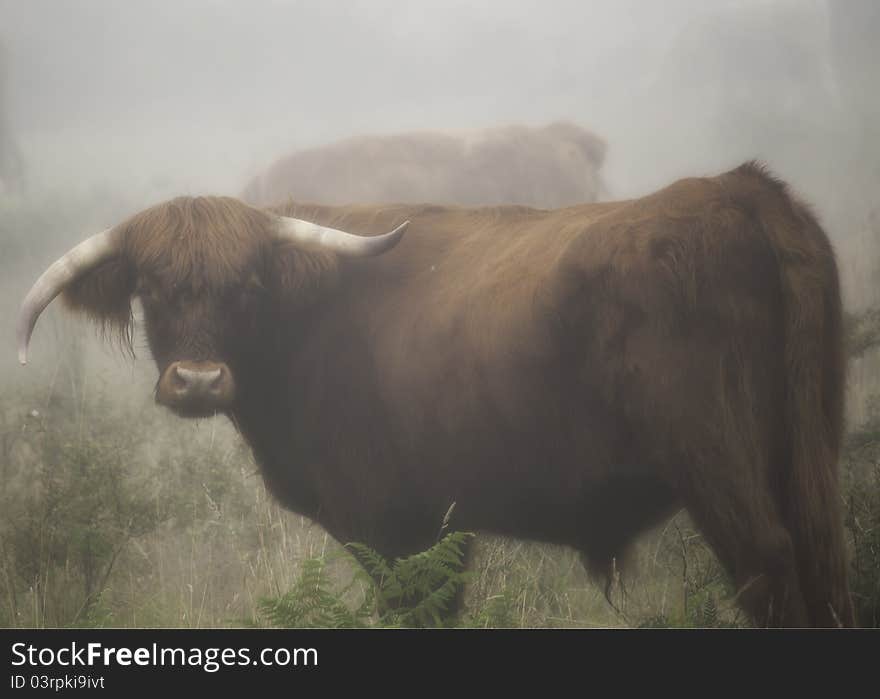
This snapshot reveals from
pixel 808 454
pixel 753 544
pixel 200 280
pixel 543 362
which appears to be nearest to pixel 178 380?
pixel 200 280

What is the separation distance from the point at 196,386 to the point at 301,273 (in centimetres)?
70

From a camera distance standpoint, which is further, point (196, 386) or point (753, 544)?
point (196, 386)

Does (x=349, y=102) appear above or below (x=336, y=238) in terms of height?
above

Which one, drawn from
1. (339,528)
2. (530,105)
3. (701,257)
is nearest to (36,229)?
(530,105)

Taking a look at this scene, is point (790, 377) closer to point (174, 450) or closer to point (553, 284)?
point (553, 284)

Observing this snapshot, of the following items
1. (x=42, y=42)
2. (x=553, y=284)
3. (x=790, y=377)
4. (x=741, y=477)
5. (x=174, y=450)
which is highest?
(x=42, y=42)

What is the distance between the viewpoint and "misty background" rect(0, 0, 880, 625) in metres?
5.55

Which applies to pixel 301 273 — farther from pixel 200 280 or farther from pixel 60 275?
pixel 60 275

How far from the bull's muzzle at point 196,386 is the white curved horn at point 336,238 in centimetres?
70

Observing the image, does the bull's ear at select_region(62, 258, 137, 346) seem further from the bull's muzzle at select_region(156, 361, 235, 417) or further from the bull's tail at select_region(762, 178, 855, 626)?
the bull's tail at select_region(762, 178, 855, 626)

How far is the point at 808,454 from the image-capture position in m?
3.20

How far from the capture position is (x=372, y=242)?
3.98m

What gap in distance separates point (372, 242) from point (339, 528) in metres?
1.20

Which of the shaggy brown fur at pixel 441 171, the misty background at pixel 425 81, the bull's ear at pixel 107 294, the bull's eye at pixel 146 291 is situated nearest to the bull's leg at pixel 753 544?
the bull's eye at pixel 146 291
